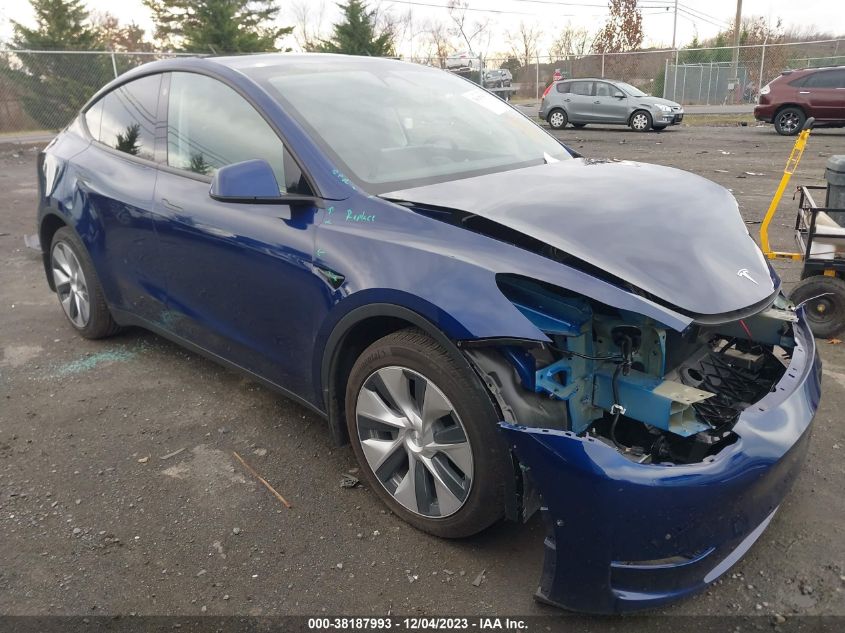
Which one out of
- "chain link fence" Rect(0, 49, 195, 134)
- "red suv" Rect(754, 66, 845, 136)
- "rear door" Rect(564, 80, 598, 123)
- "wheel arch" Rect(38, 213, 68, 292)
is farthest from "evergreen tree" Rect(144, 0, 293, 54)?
"wheel arch" Rect(38, 213, 68, 292)

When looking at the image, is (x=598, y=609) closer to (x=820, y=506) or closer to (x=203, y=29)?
(x=820, y=506)

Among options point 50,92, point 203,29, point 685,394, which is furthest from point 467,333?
point 203,29

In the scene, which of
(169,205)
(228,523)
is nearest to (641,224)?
(228,523)

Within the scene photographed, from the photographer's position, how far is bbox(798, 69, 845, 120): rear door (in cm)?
1523

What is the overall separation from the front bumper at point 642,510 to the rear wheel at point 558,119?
18.0 meters

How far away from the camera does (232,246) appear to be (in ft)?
9.45

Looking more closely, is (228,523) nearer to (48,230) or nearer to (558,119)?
(48,230)

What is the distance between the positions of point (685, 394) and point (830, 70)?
17104 millimetres

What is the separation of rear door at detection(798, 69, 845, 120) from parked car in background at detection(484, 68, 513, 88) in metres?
16.5

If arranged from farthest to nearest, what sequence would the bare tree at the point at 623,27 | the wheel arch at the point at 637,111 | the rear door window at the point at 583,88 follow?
the bare tree at the point at 623,27
the rear door window at the point at 583,88
the wheel arch at the point at 637,111

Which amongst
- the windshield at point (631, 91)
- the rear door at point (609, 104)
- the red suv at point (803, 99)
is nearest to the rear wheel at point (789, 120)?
the red suv at point (803, 99)

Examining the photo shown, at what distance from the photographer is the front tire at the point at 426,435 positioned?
2109 millimetres

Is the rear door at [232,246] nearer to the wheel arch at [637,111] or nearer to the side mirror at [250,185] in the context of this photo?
the side mirror at [250,185]

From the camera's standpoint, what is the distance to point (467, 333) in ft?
6.75
